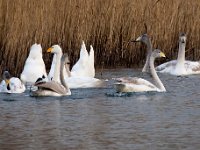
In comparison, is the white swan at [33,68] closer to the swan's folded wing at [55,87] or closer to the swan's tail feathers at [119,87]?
the swan's folded wing at [55,87]

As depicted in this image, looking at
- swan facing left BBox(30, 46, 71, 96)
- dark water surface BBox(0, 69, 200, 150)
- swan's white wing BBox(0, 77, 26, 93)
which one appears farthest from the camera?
swan's white wing BBox(0, 77, 26, 93)

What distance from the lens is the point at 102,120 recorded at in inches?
388

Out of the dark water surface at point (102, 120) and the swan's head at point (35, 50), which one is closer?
the dark water surface at point (102, 120)

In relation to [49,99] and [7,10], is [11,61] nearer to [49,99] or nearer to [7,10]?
[7,10]

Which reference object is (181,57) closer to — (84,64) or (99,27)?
(99,27)

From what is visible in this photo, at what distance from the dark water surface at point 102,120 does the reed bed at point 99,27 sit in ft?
5.71

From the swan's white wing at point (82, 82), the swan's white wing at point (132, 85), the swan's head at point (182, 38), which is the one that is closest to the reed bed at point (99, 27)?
the swan's head at point (182, 38)

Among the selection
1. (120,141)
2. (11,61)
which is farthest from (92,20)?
(120,141)

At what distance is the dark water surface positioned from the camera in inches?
332

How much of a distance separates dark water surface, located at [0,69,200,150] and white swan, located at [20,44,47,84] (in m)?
1.12

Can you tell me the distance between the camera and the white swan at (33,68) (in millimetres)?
13669

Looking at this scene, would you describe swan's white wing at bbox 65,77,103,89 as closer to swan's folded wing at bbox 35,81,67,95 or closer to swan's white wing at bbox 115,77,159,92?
swan's white wing at bbox 115,77,159,92

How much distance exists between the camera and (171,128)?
9.21m

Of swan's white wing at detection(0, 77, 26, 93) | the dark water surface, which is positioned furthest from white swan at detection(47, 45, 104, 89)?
swan's white wing at detection(0, 77, 26, 93)
